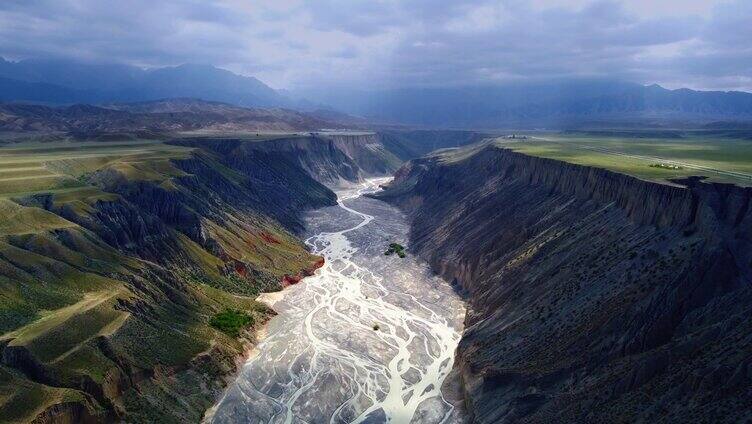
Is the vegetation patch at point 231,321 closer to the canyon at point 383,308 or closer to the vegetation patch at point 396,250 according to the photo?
the canyon at point 383,308

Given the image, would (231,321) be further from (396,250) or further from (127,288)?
(396,250)

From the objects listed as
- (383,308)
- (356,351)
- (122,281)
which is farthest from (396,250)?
(122,281)

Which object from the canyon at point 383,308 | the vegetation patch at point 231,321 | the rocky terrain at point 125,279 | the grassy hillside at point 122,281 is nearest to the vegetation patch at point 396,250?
the canyon at point 383,308

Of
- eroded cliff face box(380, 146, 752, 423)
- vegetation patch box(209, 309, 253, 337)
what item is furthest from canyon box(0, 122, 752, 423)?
vegetation patch box(209, 309, 253, 337)

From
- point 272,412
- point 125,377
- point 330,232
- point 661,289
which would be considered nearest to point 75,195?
point 125,377

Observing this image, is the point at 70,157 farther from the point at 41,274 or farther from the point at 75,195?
the point at 41,274

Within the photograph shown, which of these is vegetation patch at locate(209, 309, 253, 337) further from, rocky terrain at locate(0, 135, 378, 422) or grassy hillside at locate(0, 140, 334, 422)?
rocky terrain at locate(0, 135, 378, 422)
